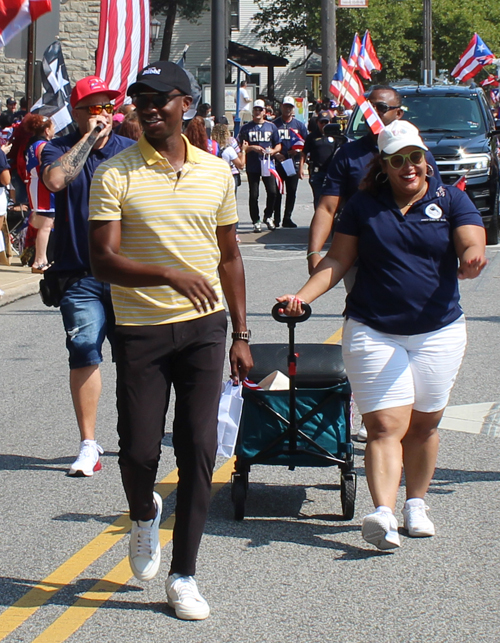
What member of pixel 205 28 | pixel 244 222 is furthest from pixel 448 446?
pixel 205 28

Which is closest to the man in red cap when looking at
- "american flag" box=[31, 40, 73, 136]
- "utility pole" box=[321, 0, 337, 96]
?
"american flag" box=[31, 40, 73, 136]

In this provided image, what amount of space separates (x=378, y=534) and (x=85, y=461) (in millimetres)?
1942

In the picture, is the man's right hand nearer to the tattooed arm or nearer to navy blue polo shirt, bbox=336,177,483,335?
navy blue polo shirt, bbox=336,177,483,335

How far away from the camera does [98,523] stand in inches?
191

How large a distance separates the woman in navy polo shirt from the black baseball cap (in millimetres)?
1026

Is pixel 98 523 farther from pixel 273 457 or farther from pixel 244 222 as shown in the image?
pixel 244 222

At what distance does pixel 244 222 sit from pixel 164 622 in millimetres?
15758

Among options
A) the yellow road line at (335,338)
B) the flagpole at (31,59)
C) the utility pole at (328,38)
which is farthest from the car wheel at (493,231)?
the utility pole at (328,38)

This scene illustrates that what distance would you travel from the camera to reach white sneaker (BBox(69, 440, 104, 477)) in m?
5.58

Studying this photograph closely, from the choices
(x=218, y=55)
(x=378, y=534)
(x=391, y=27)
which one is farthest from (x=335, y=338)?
(x=391, y=27)

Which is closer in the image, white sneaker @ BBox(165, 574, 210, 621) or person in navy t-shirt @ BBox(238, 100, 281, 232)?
white sneaker @ BBox(165, 574, 210, 621)

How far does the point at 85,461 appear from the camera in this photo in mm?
5594

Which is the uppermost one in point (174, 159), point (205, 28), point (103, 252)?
point (205, 28)

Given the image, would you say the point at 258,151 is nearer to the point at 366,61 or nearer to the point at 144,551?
the point at 366,61
